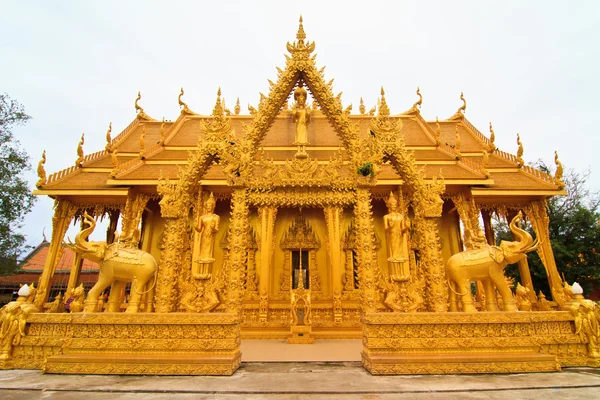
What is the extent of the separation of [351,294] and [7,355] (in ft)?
29.0

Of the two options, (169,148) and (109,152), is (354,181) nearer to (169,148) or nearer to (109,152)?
(169,148)

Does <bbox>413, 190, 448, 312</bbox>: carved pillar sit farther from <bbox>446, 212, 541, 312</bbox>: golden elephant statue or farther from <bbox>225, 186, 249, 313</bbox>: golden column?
<bbox>225, 186, 249, 313</bbox>: golden column

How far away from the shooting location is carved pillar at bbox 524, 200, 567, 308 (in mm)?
10969

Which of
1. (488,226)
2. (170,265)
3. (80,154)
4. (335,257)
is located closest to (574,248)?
(488,226)

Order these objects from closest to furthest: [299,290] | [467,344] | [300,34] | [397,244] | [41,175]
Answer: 1. [467,344]
2. [397,244]
3. [300,34]
4. [299,290]
5. [41,175]

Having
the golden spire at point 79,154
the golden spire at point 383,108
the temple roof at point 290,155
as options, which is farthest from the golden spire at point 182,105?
the golden spire at point 383,108

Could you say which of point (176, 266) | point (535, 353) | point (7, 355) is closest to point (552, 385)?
point (535, 353)

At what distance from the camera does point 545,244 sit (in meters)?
11.6

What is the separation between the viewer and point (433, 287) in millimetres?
5594

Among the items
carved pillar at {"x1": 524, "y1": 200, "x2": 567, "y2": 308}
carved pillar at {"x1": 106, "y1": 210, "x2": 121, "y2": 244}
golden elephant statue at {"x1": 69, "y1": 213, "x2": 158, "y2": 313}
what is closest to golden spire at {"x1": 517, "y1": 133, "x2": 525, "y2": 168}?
carved pillar at {"x1": 524, "y1": 200, "x2": 567, "y2": 308}

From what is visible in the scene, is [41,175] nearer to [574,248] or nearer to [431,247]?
[431,247]

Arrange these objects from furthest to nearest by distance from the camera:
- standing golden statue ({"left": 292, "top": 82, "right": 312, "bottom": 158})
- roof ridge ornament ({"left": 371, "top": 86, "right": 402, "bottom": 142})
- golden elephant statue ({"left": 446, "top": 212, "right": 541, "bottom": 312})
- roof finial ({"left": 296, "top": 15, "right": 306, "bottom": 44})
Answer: standing golden statue ({"left": 292, "top": 82, "right": 312, "bottom": 158})
roof finial ({"left": 296, "top": 15, "right": 306, "bottom": 44})
roof ridge ornament ({"left": 371, "top": 86, "right": 402, "bottom": 142})
golden elephant statue ({"left": 446, "top": 212, "right": 541, "bottom": 312})

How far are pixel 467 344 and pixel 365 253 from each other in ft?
7.24

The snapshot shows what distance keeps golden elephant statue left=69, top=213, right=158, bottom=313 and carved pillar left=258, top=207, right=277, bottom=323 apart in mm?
4740
